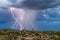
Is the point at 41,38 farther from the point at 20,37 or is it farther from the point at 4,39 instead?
the point at 4,39

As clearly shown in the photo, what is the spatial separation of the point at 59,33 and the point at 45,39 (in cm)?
245

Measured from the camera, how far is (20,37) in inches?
583

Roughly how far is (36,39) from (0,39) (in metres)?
2.69

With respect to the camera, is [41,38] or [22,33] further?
[22,33]

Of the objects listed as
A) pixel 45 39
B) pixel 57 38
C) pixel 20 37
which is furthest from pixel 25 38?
pixel 57 38

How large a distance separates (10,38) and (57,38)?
360 cm

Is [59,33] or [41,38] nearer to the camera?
[41,38]

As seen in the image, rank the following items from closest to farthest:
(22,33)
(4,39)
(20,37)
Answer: (4,39), (20,37), (22,33)

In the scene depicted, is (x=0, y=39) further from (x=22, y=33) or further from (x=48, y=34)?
(x=48, y=34)

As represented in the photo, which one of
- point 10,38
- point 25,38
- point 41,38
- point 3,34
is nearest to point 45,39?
point 41,38

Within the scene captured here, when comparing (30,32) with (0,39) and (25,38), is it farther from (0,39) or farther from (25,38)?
(0,39)

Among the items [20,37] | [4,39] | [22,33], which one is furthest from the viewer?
[22,33]

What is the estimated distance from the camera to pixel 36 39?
1411cm

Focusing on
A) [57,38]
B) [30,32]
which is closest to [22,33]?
[30,32]
